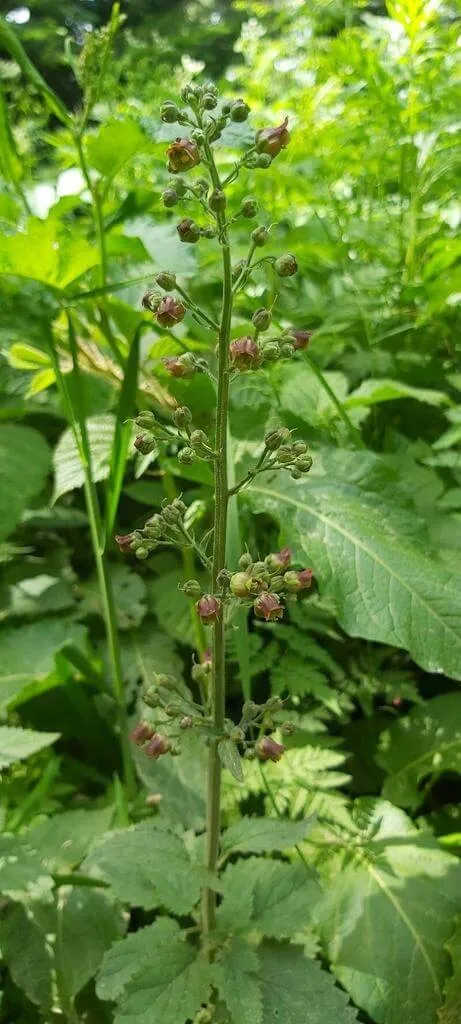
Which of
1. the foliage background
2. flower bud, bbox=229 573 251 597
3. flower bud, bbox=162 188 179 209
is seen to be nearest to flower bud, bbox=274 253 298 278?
flower bud, bbox=162 188 179 209

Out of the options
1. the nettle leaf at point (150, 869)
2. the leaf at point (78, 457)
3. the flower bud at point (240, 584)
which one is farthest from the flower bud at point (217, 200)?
the nettle leaf at point (150, 869)

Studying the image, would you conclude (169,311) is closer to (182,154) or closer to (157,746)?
(182,154)

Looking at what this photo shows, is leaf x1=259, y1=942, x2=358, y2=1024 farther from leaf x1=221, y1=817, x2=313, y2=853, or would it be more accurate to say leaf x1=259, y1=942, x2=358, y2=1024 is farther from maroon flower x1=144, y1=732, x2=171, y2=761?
maroon flower x1=144, y1=732, x2=171, y2=761

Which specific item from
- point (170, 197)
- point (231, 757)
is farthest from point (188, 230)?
point (231, 757)

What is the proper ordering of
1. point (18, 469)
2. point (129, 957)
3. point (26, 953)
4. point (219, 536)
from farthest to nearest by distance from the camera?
point (18, 469) < point (26, 953) < point (129, 957) < point (219, 536)

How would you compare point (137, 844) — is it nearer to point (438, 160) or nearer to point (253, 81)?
point (438, 160)

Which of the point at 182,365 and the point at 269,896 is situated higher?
the point at 182,365

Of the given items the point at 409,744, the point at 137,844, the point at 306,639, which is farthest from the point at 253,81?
the point at 137,844

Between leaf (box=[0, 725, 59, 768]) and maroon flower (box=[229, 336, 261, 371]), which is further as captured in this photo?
leaf (box=[0, 725, 59, 768])
